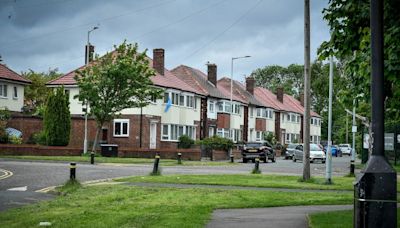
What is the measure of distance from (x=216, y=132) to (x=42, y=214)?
170 feet

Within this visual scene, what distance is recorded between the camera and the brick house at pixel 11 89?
2031 inches

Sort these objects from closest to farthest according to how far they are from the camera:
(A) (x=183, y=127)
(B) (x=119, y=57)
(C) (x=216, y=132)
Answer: (B) (x=119, y=57), (A) (x=183, y=127), (C) (x=216, y=132)

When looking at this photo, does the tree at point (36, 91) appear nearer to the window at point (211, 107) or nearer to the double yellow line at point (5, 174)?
the window at point (211, 107)

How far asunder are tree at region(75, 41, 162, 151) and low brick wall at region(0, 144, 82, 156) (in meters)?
2.15

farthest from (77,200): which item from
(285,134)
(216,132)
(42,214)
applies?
(285,134)

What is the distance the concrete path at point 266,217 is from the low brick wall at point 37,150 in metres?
30.4

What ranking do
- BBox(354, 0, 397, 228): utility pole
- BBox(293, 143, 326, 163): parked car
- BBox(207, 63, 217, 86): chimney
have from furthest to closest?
BBox(207, 63, 217, 86): chimney < BBox(293, 143, 326, 163): parked car < BBox(354, 0, 397, 228): utility pole

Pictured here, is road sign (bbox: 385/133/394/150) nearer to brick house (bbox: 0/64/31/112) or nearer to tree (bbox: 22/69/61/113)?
brick house (bbox: 0/64/31/112)

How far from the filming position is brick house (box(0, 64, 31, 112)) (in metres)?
51.6

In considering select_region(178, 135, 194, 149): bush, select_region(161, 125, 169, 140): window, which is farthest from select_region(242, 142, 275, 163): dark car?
select_region(161, 125, 169, 140): window

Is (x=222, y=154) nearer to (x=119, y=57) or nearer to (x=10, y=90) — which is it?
(x=119, y=57)

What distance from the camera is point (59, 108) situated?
4497cm

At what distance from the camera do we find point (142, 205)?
539 inches

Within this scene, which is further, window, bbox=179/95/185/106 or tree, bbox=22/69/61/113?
tree, bbox=22/69/61/113
